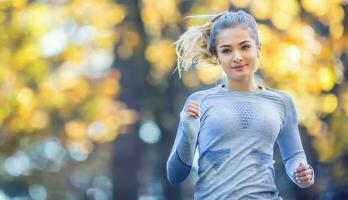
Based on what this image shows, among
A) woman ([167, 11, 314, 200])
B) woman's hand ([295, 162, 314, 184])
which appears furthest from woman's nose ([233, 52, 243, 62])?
woman's hand ([295, 162, 314, 184])

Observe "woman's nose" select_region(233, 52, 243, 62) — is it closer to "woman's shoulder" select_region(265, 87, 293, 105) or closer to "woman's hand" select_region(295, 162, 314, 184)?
"woman's shoulder" select_region(265, 87, 293, 105)

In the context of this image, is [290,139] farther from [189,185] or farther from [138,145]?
[189,185]

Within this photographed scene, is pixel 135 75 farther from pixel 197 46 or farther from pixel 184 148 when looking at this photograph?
pixel 184 148

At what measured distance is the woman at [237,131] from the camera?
9.87 ft

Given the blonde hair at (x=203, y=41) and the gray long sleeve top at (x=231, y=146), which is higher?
the blonde hair at (x=203, y=41)

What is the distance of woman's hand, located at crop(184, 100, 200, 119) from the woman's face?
0.21m

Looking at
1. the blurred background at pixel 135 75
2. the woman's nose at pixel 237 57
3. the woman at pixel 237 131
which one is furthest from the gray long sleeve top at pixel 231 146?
the blurred background at pixel 135 75

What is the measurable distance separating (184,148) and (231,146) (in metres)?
0.17

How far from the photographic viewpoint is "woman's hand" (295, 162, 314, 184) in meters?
3.04

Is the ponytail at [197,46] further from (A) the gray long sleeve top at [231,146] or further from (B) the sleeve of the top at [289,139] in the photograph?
(B) the sleeve of the top at [289,139]

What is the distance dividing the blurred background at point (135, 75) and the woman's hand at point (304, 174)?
20.8ft

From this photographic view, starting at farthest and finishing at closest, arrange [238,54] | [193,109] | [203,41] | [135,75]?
[135,75], [203,41], [238,54], [193,109]

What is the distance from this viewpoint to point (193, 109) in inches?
117

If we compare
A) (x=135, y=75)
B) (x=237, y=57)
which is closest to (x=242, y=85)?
(x=237, y=57)
